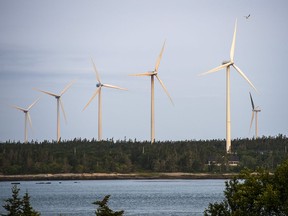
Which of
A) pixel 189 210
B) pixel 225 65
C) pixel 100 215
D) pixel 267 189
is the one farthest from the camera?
pixel 225 65

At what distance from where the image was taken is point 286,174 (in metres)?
62.1

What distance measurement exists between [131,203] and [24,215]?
88.3 meters

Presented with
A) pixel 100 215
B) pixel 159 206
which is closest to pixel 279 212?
pixel 100 215

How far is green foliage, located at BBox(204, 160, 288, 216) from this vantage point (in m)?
60.0

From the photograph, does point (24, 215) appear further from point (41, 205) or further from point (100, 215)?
point (41, 205)

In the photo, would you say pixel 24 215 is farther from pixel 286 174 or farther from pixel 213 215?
pixel 286 174

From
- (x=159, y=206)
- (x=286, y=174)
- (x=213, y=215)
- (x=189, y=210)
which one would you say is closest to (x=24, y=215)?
(x=213, y=215)

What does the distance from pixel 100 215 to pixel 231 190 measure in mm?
15955

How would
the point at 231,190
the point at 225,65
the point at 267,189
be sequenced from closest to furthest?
the point at 267,189
the point at 231,190
the point at 225,65

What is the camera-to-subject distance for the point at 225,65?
19562 cm

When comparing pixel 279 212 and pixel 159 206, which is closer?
pixel 279 212

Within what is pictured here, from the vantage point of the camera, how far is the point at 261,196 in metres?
60.3

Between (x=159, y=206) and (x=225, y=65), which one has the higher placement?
(x=225, y=65)

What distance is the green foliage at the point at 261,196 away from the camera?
197ft
